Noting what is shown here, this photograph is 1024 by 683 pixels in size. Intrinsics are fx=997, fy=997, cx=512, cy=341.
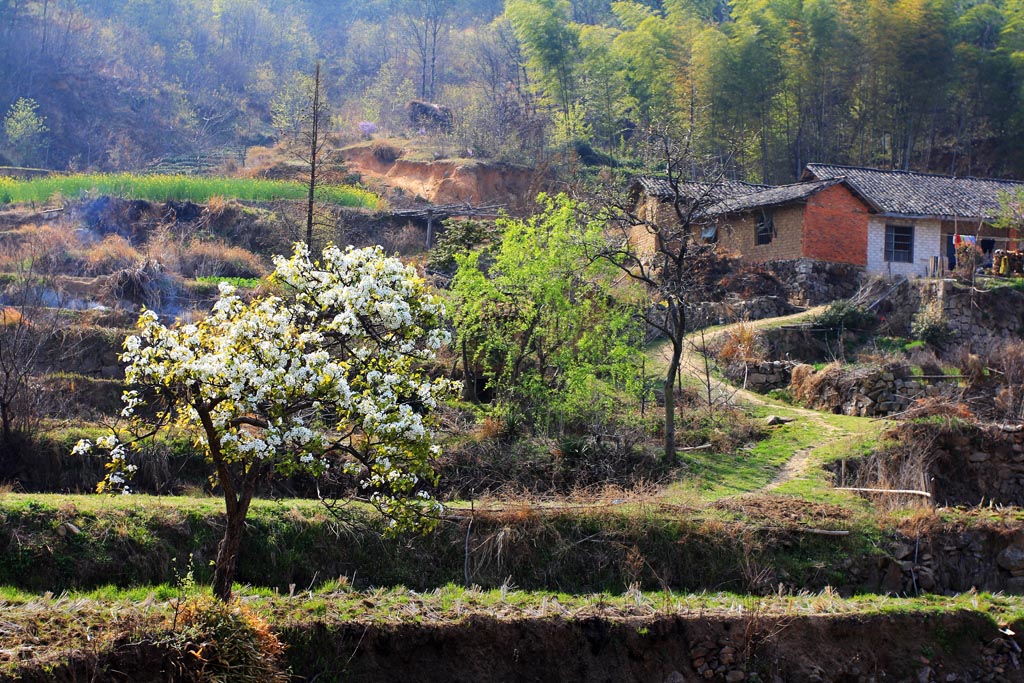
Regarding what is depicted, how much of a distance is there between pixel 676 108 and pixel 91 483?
34193mm

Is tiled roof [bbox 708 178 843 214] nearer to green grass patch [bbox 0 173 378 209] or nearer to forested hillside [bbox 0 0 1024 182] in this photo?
forested hillside [bbox 0 0 1024 182]

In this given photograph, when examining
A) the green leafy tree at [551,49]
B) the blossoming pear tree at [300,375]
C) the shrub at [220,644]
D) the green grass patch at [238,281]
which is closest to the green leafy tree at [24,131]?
the green leafy tree at [551,49]

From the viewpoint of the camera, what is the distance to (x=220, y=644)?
1027cm

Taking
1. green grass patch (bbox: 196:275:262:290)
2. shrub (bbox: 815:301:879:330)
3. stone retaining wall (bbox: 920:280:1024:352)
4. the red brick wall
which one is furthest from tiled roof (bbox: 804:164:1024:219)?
green grass patch (bbox: 196:275:262:290)

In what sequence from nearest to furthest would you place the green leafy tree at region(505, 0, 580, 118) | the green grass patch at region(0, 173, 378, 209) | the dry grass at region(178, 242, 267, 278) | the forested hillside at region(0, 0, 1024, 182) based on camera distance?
1. the dry grass at region(178, 242, 267, 278)
2. the green grass patch at region(0, 173, 378, 209)
3. the forested hillside at region(0, 0, 1024, 182)
4. the green leafy tree at region(505, 0, 580, 118)

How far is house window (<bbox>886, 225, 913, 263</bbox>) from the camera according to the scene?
3459 centimetres

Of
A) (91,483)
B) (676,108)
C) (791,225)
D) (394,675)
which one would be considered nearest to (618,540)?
(394,675)

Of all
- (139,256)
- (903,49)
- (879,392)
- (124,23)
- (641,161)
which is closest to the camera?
(879,392)

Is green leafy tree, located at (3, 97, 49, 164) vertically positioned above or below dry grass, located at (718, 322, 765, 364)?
above

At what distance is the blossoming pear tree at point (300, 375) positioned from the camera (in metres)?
9.92

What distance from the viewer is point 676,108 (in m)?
44.8

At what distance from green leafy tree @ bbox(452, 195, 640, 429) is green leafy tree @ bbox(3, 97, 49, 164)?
142 feet

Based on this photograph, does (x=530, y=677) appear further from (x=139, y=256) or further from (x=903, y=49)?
(x=903, y=49)

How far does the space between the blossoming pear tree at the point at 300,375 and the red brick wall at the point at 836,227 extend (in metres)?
24.5
